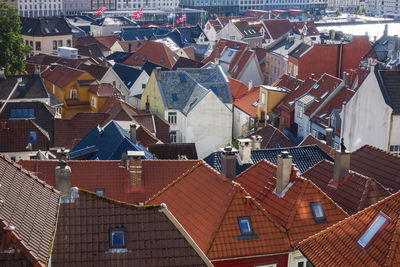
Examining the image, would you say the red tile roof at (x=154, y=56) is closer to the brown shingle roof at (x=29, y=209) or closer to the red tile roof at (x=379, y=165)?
the red tile roof at (x=379, y=165)

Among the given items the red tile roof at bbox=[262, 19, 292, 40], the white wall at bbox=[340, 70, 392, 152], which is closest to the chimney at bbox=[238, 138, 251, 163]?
the white wall at bbox=[340, 70, 392, 152]

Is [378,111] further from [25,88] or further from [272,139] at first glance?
[25,88]

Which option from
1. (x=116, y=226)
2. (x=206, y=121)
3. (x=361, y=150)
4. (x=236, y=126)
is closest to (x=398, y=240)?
(x=116, y=226)

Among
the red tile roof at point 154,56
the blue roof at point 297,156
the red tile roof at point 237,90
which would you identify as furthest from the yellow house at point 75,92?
the blue roof at point 297,156

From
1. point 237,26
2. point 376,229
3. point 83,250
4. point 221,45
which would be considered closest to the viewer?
point 83,250

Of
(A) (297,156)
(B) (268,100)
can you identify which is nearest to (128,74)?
(B) (268,100)

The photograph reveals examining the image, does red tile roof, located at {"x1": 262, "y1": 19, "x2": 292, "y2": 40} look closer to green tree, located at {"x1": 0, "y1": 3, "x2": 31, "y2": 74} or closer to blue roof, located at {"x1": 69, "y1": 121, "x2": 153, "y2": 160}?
green tree, located at {"x1": 0, "y1": 3, "x2": 31, "y2": 74}

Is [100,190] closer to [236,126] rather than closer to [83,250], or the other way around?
[83,250]

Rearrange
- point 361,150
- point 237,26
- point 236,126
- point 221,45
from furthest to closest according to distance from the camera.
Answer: point 237,26
point 221,45
point 236,126
point 361,150
